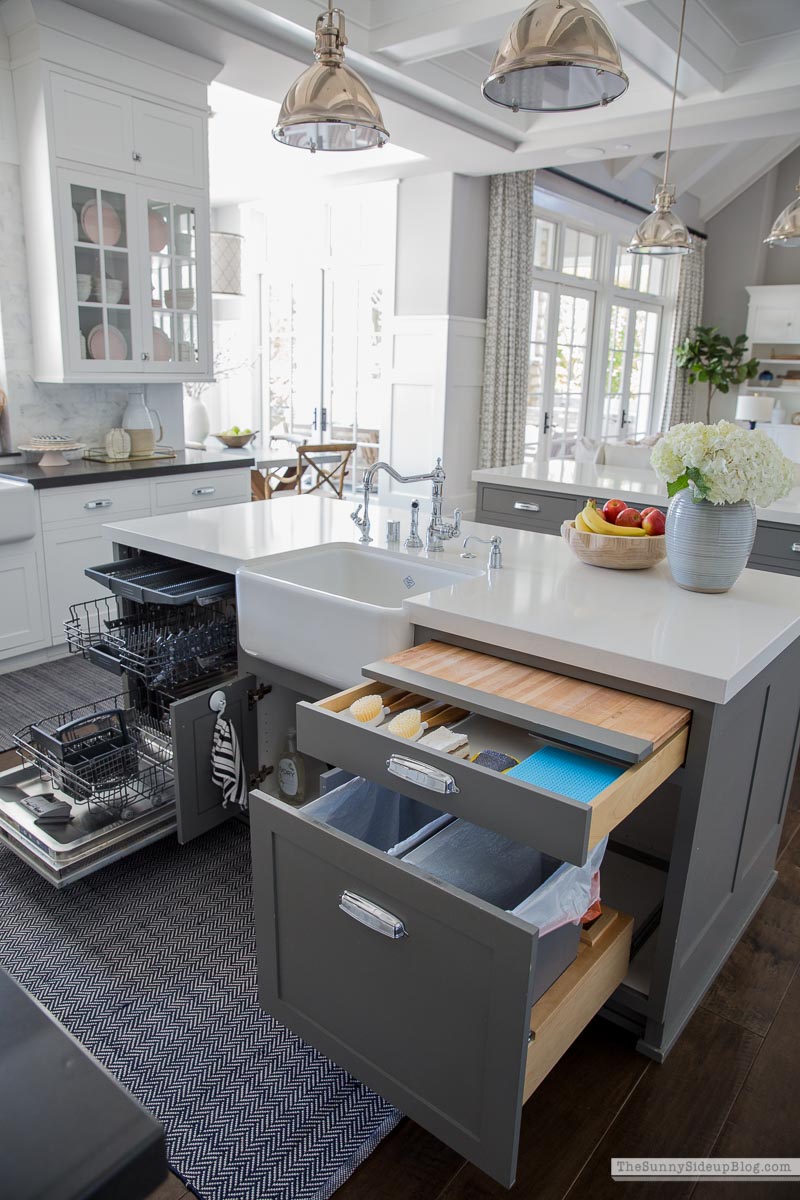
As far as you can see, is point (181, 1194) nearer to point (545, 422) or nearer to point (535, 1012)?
point (535, 1012)

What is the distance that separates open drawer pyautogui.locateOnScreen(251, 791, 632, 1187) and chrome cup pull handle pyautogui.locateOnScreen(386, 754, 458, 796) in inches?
4.8

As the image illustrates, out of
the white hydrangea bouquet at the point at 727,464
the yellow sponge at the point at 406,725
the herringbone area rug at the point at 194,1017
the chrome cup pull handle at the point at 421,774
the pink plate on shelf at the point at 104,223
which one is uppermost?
the pink plate on shelf at the point at 104,223

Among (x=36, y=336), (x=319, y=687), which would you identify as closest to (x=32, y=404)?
(x=36, y=336)

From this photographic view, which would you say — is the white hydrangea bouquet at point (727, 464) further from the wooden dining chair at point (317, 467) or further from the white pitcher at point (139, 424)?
the wooden dining chair at point (317, 467)

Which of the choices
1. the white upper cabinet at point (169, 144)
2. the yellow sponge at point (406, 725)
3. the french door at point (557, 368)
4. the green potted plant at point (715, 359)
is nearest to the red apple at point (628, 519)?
the yellow sponge at point (406, 725)

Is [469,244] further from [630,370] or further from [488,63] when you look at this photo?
[630,370]

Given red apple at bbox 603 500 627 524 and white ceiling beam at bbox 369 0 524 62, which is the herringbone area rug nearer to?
red apple at bbox 603 500 627 524

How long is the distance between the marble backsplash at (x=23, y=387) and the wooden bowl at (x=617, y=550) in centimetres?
298

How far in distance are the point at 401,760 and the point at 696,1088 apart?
93 cm

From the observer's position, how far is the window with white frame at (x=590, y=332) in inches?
286

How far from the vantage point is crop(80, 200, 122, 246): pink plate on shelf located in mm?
3639

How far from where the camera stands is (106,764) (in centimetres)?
221

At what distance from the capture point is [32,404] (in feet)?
12.8

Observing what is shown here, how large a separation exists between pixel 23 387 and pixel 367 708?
321cm
